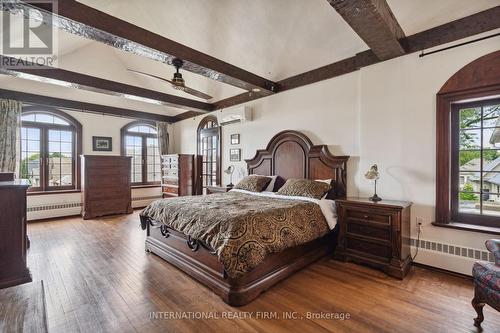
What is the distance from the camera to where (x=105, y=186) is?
5.56 meters

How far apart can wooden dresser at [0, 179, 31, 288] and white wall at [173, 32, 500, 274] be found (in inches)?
146

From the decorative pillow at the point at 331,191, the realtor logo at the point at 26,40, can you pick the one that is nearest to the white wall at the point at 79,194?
the realtor logo at the point at 26,40

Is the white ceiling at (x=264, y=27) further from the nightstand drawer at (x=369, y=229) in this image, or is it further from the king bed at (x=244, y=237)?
the nightstand drawer at (x=369, y=229)

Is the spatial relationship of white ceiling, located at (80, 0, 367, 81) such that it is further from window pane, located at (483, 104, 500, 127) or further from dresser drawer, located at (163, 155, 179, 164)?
dresser drawer, located at (163, 155, 179, 164)

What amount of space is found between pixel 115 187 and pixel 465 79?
6.45 metres

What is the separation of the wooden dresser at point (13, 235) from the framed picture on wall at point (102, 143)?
13.1 feet

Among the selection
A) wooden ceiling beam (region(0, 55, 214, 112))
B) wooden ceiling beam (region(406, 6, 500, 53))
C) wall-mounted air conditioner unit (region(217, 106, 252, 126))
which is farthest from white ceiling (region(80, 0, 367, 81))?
wooden ceiling beam (region(0, 55, 214, 112))

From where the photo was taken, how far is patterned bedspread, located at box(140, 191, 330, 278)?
2.07 meters

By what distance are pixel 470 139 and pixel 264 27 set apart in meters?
2.94

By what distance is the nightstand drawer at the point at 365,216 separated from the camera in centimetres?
266

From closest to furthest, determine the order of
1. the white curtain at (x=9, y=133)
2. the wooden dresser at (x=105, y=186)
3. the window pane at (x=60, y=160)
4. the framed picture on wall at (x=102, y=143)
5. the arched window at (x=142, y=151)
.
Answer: the white curtain at (x=9, y=133)
the wooden dresser at (x=105, y=186)
the window pane at (x=60, y=160)
the framed picture on wall at (x=102, y=143)
the arched window at (x=142, y=151)

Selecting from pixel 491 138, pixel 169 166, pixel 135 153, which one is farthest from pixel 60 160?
pixel 491 138

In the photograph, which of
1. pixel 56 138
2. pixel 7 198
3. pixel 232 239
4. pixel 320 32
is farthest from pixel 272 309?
pixel 56 138

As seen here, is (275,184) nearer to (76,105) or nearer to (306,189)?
(306,189)
